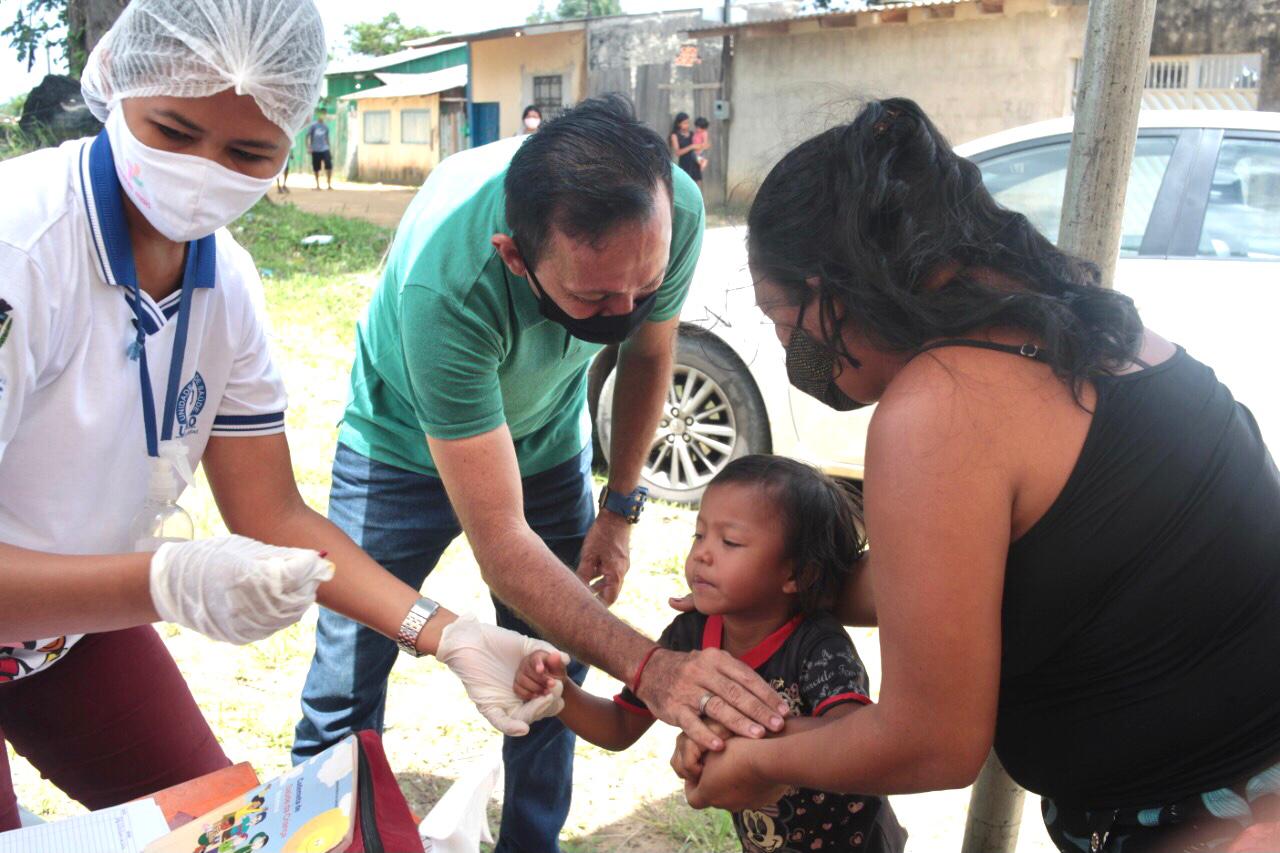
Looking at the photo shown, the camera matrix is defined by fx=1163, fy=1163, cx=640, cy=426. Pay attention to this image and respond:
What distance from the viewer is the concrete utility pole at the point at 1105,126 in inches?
87.4

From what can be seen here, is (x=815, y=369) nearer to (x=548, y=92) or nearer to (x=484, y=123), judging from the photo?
(x=548, y=92)

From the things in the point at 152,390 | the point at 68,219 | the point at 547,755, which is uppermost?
the point at 68,219

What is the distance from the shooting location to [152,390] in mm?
1761

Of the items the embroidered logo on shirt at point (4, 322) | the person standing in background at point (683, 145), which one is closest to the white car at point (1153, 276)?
the embroidered logo on shirt at point (4, 322)

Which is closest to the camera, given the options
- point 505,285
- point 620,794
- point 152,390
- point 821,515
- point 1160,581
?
point 1160,581

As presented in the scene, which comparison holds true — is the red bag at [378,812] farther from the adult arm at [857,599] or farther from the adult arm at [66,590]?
the adult arm at [857,599]

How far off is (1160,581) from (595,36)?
20.1 metres

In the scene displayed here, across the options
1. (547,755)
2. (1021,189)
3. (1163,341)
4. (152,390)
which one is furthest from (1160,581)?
(1021,189)

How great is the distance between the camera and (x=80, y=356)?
1.64 m

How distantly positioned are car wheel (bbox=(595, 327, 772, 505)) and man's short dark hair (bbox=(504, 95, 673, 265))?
284 centimetres

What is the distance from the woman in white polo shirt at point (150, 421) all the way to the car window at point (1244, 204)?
329 centimetres

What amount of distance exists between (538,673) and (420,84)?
29.2 meters

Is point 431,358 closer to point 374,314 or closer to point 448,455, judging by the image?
point 448,455

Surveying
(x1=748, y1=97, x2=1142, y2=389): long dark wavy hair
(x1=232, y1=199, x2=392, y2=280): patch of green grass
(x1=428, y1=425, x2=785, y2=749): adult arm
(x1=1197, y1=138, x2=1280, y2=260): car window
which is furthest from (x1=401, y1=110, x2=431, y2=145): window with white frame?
(x1=748, y1=97, x2=1142, y2=389): long dark wavy hair
